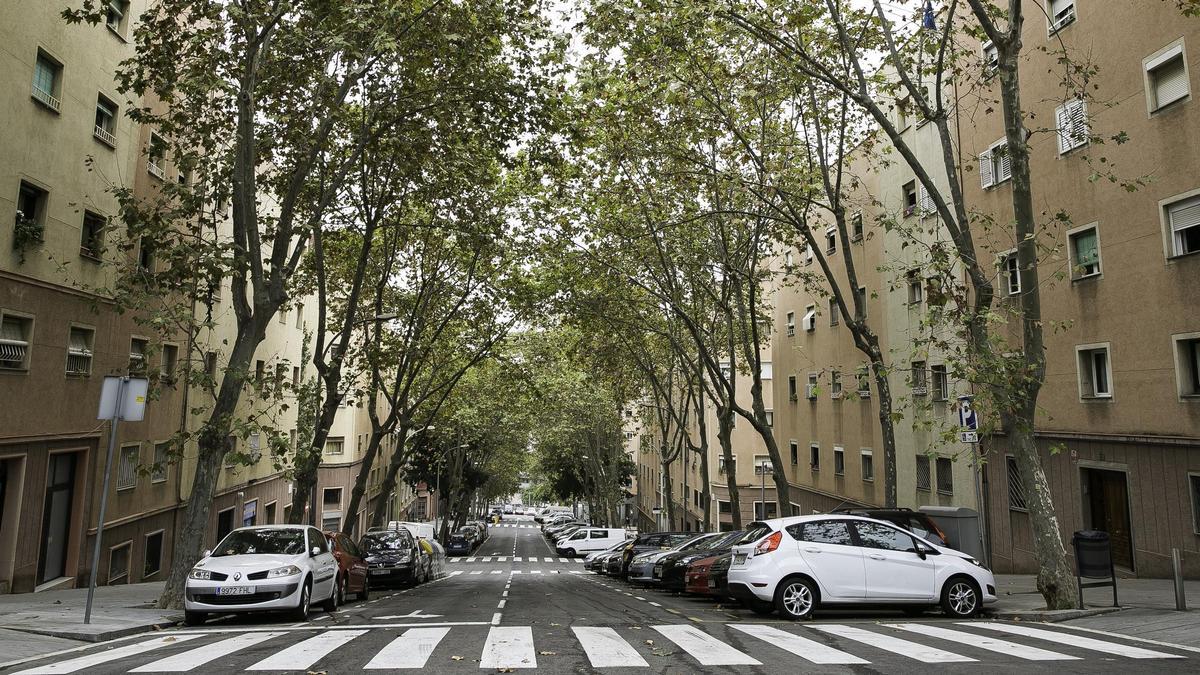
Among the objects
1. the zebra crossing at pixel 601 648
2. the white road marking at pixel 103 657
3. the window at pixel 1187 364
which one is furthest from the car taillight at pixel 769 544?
the window at pixel 1187 364

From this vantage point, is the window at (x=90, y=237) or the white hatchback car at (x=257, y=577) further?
the window at (x=90, y=237)

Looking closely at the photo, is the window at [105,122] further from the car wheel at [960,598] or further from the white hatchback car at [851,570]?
the car wheel at [960,598]

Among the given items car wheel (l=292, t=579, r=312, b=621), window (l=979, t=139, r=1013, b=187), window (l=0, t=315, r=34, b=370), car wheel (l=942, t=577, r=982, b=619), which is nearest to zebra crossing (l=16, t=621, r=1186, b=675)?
car wheel (l=942, t=577, r=982, b=619)

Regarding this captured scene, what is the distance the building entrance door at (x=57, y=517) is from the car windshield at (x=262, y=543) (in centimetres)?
594

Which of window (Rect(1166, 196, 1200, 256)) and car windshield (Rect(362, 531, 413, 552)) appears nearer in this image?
window (Rect(1166, 196, 1200, 256))

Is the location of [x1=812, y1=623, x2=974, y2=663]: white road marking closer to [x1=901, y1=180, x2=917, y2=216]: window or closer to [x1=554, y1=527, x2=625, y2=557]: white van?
[x1=901, y1=180, x2=917, y2=216]: window

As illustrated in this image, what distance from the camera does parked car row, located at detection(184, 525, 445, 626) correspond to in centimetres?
1030

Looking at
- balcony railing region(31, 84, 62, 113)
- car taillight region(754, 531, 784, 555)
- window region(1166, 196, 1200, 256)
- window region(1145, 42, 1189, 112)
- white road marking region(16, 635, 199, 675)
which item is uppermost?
window region(1145, 42, 1189, 112)

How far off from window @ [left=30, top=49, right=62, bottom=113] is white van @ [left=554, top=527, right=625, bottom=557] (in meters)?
30.6

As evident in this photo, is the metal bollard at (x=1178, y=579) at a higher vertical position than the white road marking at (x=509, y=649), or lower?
higher

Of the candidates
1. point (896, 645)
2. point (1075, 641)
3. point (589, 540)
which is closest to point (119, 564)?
point (896, 645)

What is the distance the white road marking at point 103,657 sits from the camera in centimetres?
656

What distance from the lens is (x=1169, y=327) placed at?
1427cm

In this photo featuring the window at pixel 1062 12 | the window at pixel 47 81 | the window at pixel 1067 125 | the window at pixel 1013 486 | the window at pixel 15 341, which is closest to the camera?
the window at pixel 15 341
